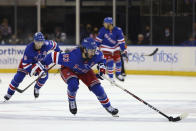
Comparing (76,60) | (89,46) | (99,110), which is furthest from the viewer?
(99,110)

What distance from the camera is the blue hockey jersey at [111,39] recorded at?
35.5 ft

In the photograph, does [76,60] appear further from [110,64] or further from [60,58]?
[110,64]

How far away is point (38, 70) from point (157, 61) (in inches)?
216

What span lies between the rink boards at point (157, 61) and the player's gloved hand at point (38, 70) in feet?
16.4

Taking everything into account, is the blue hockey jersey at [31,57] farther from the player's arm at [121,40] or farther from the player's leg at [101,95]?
the player's arm at [121,40]

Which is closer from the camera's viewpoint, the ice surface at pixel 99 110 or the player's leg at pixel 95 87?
the ice surface at pixel 99 110

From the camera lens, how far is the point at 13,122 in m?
6.32

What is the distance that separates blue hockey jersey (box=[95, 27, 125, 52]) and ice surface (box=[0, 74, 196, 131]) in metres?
0.65

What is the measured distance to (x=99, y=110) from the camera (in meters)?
7.30

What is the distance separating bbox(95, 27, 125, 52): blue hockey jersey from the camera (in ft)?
35.5

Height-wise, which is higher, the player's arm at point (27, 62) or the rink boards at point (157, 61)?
the player's arm at point (27, 62)

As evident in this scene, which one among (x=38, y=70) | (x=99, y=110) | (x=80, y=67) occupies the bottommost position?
(x=99, y=110)

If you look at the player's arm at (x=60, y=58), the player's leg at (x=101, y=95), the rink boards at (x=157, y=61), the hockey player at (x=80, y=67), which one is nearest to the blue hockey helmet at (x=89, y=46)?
the hockey player at (x=80, y=67)

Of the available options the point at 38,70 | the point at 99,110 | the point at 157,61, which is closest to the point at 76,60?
the point at 99,110
